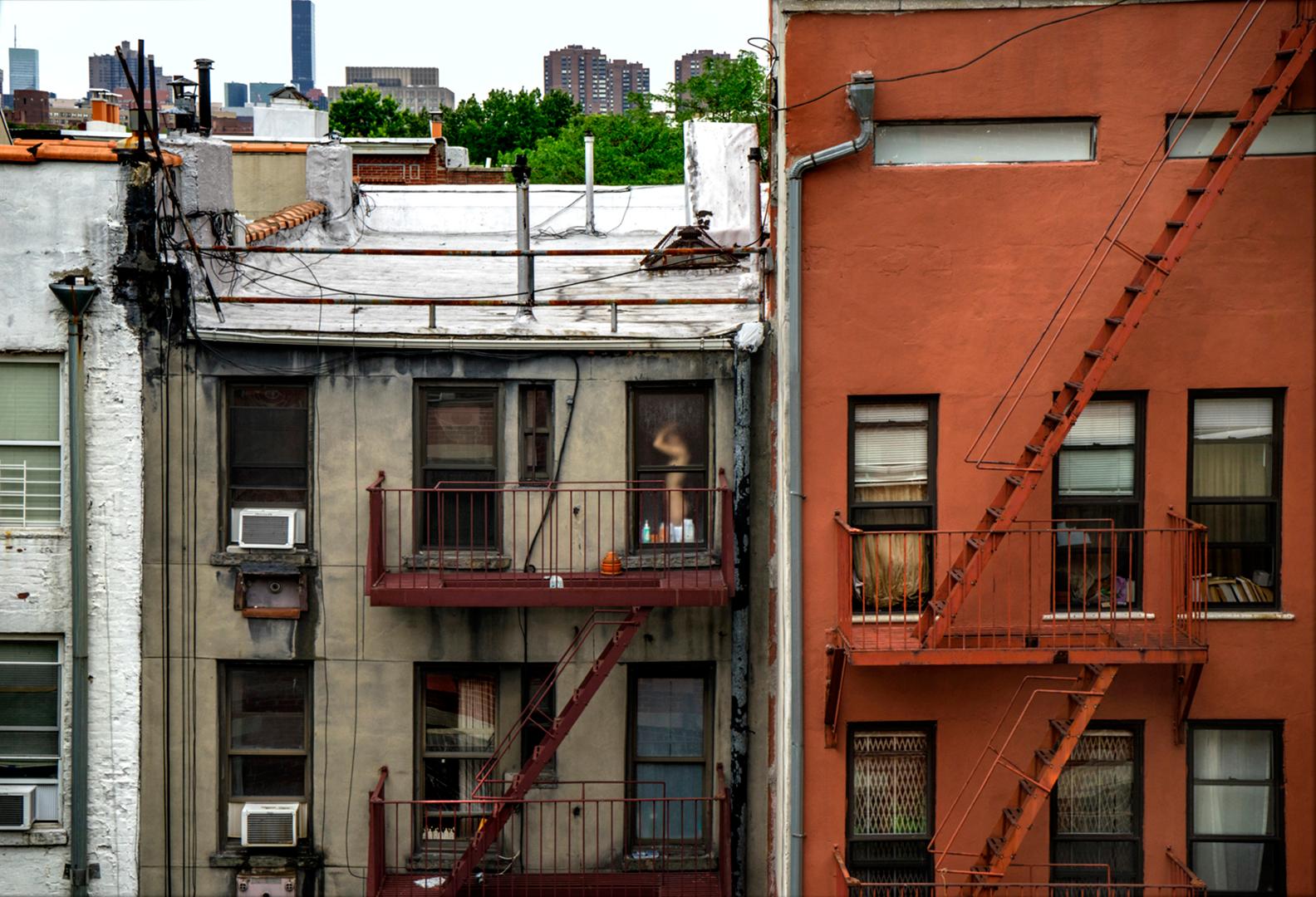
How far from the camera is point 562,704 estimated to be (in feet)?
46.3

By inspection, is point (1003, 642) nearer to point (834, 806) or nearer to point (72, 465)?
point (834, 806)

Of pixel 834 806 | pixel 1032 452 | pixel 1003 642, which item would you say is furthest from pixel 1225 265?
pixel 834 806

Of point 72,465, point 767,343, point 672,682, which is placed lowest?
point 672,682

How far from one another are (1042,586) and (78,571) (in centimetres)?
889

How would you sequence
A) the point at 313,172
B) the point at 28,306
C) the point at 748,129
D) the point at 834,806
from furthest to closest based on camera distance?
the point at 313,172 < the point at 748,129 < the point at 28,306 < the point at 834,806

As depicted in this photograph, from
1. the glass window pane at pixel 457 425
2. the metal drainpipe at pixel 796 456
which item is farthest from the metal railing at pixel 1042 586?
the glass window pane at pixel 457 425

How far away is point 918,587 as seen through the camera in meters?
12.5

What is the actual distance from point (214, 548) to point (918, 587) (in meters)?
6.78

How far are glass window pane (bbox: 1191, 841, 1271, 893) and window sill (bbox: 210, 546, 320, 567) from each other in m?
8.53

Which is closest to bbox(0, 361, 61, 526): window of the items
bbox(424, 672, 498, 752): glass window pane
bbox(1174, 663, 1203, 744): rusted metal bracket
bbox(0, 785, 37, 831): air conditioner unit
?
bbox(0, 785, 37, 831): air conditioner unit

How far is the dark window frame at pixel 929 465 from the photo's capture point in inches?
488

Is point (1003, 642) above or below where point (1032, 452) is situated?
below

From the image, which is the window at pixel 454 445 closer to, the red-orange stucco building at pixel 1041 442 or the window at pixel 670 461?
the window at pixel 670 461

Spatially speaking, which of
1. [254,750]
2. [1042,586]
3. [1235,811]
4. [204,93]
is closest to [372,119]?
[204,93]
